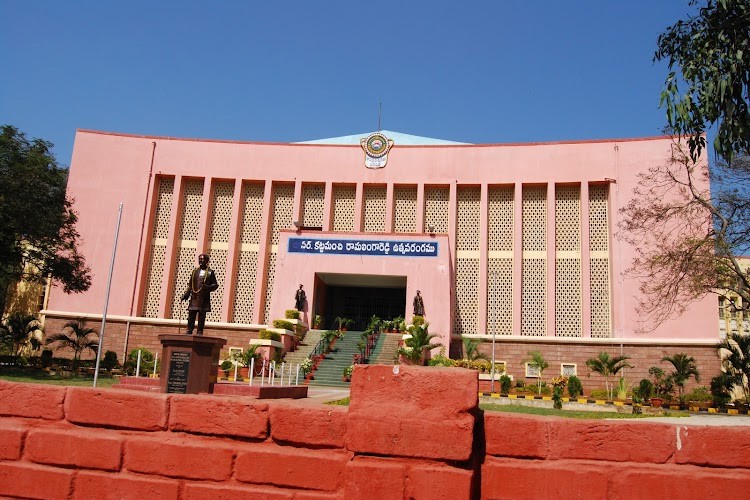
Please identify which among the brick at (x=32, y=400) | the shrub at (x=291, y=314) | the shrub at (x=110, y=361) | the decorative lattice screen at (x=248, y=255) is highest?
the decorative lattice screen at (x=248, y=255)

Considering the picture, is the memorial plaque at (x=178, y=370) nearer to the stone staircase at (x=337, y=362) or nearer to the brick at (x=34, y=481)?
the brick at (x=34, y=481)

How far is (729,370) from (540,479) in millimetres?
20111

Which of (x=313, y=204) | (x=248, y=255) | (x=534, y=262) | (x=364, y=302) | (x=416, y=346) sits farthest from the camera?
(x=364, y=302)

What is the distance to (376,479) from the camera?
318 centimetres

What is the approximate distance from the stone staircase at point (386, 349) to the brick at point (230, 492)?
15.4m

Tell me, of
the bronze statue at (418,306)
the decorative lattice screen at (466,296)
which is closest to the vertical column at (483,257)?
the decorative lattice screen at (466,296)

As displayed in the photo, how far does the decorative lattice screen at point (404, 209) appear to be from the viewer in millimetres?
24766

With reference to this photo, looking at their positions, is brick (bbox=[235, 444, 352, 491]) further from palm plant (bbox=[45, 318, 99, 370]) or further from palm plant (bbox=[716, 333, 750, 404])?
palm plant (bbox=[45, 318, 99, 370])

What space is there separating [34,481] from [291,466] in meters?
1.74

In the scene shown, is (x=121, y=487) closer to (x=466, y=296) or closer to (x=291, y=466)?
(x=291, y=466)

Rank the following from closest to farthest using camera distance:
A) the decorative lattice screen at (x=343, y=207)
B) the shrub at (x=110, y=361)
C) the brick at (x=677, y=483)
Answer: the brick at (x=677, y=483) < the shrub at (x=110, y=361) < the decorative lattice screen at (x=343, y=207)

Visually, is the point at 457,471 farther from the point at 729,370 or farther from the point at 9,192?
the point at 729,370

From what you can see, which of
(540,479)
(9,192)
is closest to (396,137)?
(9,192)

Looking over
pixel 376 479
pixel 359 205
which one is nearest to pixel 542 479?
pixel 376 479
